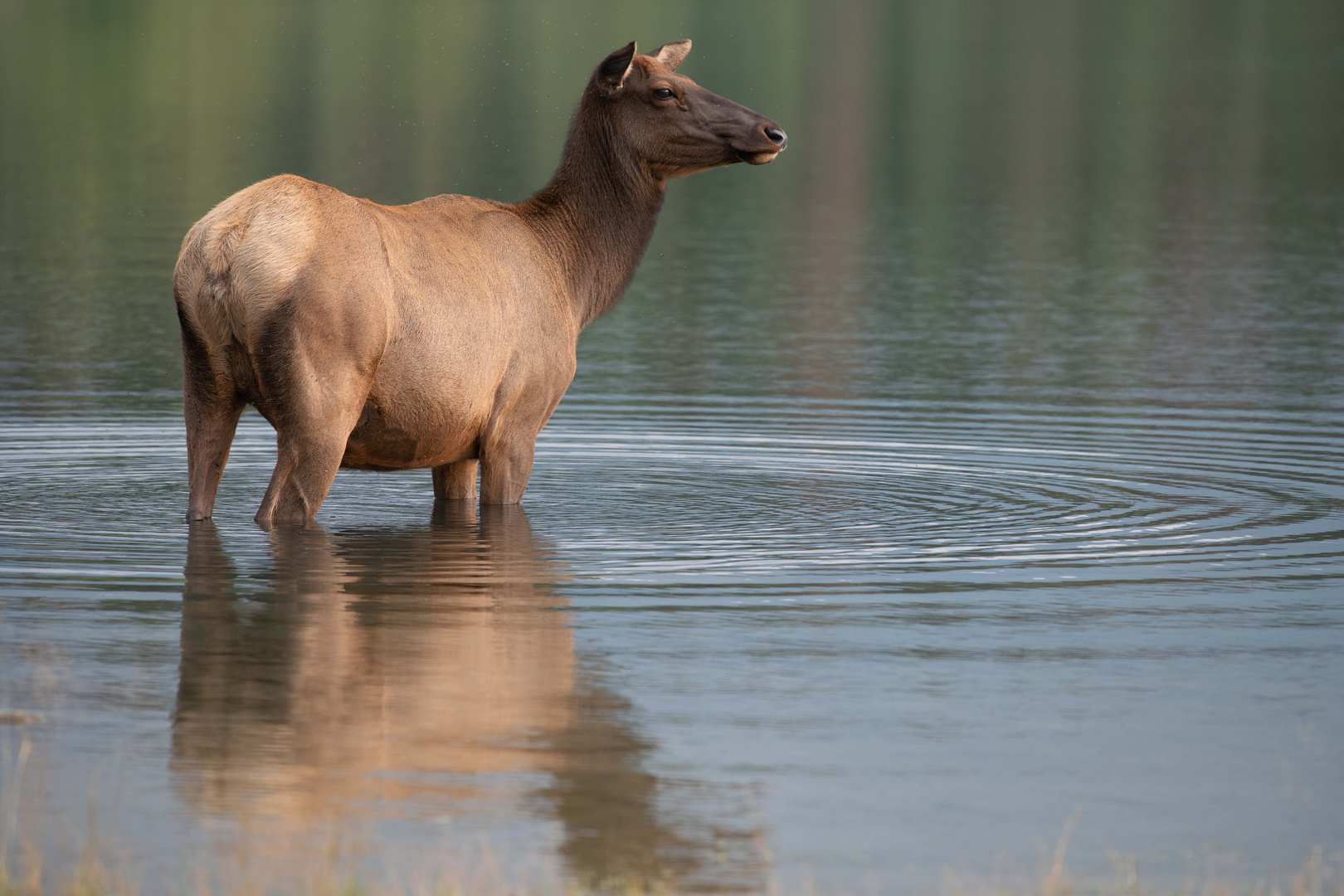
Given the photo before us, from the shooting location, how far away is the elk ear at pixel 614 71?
11516 mm

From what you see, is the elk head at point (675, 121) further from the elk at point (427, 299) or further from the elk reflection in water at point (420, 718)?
the elk reflection in water at point (420, 718)

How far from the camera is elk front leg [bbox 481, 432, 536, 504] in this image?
11289mm

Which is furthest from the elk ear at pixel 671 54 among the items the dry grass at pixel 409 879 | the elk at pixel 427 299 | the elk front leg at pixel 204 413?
the dry grass at pixel 409 879

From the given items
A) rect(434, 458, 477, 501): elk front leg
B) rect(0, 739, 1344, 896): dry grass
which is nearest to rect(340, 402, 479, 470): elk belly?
rect(434, 458, 477, 501): elk front leg

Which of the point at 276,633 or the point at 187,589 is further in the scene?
the point at 187,589

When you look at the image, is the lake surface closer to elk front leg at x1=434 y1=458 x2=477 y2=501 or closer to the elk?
elk front leg at x1=434 y1=458 x2=477 y2=501

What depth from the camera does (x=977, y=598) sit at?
9.13 m

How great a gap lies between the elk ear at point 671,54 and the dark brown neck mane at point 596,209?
646 mm

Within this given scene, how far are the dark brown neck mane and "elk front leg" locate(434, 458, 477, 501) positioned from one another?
1.07m

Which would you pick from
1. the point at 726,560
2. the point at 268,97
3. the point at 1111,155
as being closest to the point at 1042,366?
the point at 726,560

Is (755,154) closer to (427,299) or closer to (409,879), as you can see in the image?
(427,299)

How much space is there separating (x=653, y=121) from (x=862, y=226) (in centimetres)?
2569

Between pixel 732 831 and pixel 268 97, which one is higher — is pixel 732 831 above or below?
above

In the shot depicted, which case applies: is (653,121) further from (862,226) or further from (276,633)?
(862,226)
